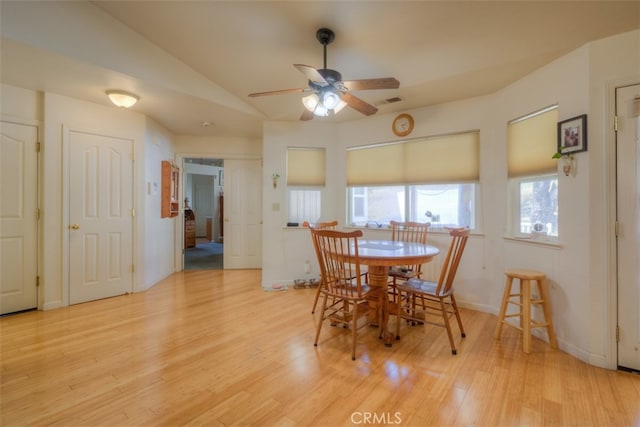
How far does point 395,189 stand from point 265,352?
2.70 m

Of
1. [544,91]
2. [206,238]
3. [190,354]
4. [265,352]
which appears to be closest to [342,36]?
[544,91]

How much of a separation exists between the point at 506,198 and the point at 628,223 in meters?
1.02

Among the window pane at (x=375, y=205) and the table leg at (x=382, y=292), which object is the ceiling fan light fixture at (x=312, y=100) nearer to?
the table leg at (x=382, y=292)

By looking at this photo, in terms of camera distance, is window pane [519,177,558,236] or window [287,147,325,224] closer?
window pane [519,177,558,236]

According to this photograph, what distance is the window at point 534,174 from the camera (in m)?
2.52

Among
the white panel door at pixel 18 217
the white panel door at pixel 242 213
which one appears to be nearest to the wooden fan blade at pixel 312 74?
the white panel door at pixel 18 217

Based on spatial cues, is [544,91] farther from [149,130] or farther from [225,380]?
[149,130]

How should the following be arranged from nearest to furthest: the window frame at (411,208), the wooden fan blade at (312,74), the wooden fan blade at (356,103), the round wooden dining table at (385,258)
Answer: the wooden fan blade at (312,74), the round wooden dining table at (385,258), the wooden fan blade at (356,103), the window frame at (411,208)

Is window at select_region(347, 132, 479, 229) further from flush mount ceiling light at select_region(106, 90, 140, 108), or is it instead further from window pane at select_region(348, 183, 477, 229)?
flush mount ceiling light at select_region(106, 90, 140, 108)

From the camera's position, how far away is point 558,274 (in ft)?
7.79

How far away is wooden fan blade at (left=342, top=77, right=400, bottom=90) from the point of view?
2.08 m

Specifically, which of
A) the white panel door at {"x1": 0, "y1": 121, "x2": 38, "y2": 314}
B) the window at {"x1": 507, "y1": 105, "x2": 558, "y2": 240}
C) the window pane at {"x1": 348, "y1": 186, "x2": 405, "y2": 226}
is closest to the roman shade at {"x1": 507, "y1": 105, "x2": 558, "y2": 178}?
the window at {"x1": 507, "y1": 105, "x2": 558, "y2": 240}

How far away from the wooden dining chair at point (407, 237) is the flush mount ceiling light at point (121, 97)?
3400 mm

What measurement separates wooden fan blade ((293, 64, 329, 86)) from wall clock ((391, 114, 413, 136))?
180cm
